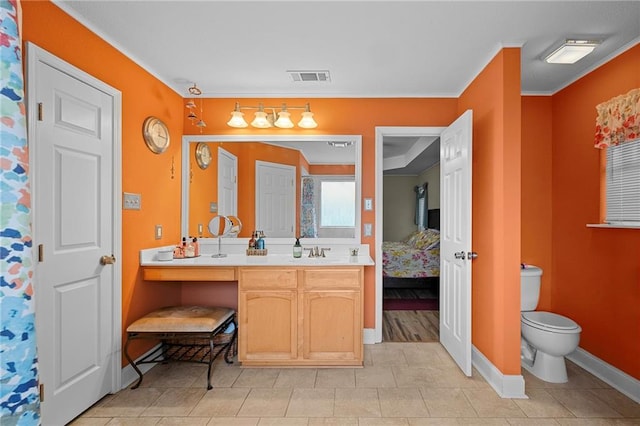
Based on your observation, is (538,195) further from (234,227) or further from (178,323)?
(178,323)

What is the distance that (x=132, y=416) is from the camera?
2.00 metres

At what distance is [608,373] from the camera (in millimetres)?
2400

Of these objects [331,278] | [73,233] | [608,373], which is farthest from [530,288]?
[73,233]

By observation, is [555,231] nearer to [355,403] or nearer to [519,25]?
[519,25]

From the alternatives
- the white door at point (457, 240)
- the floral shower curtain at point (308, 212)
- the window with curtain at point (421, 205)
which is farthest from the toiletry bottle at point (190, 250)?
the window with curtain at point (421, 205)

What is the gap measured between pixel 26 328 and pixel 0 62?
988 millimetres

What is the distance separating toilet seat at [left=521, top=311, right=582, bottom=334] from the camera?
2.34 metres

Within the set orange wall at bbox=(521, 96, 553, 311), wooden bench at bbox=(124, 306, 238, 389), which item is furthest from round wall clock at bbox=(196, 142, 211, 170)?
orange wall at bbox=(521, 96, 553, 311)

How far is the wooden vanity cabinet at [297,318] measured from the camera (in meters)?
2.57

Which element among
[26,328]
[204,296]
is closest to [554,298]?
[204,296]

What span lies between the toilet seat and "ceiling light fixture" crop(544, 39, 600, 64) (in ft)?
6.21

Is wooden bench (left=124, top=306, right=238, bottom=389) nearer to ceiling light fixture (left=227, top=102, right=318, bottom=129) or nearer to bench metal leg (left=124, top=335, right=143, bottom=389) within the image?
bench metal leg (left=124, top=335, right=143, bottom=389)

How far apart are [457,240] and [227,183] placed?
2.17 meters

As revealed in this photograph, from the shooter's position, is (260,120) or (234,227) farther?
(234,227)
